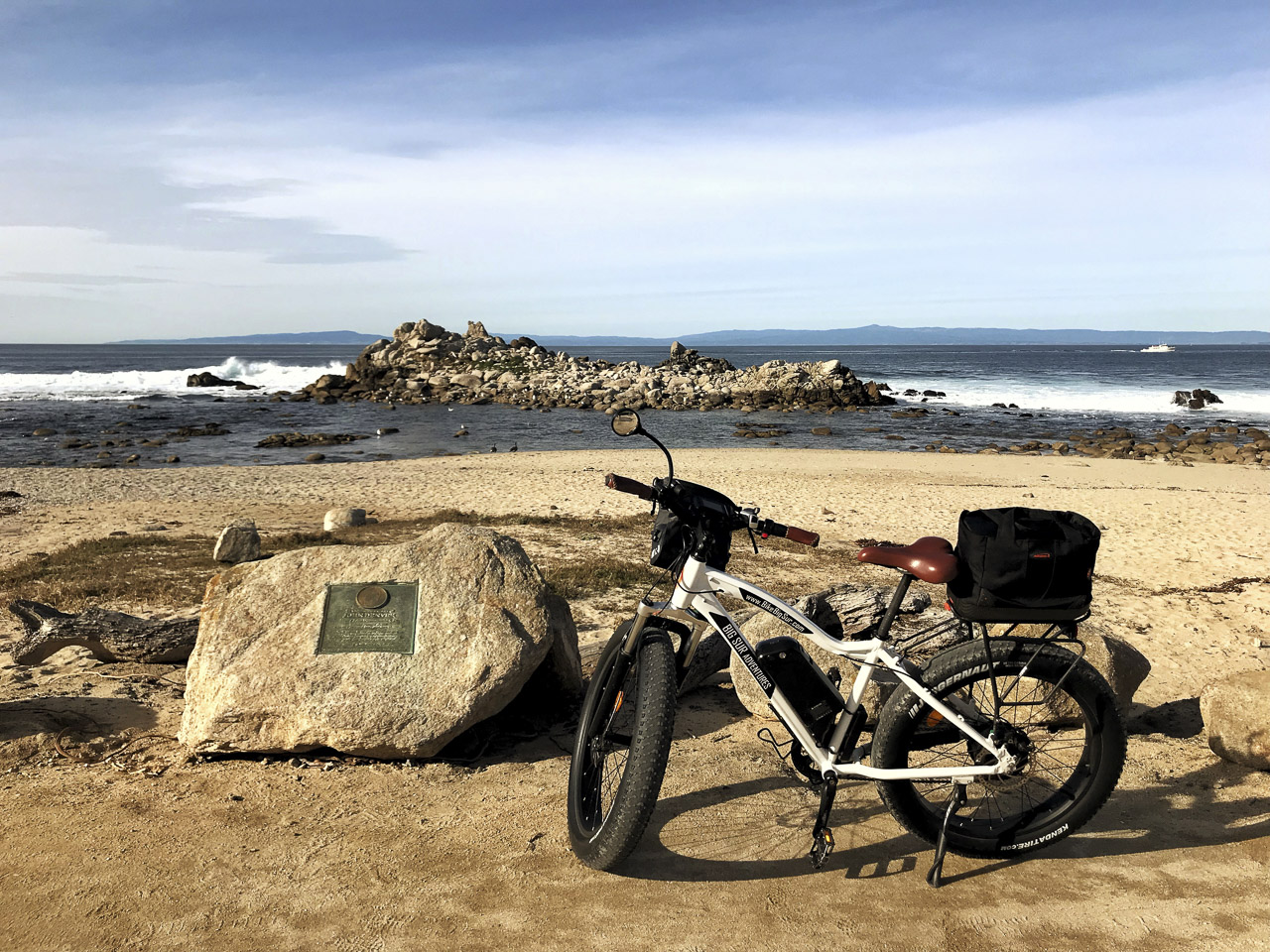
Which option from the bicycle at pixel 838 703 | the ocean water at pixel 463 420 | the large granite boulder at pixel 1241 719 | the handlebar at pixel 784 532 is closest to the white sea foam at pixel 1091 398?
the ocean water at pixel 463 420

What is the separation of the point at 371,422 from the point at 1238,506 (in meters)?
36.5

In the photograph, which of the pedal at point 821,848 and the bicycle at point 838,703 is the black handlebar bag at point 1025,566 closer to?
the bicycle at point 838,703

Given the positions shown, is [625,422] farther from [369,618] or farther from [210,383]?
[210,383]

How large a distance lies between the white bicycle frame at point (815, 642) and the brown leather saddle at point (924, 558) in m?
0.38

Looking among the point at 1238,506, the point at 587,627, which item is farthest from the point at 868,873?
the point at 1238,506

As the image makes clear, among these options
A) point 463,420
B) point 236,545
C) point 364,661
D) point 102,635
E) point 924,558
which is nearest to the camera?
point 924,558

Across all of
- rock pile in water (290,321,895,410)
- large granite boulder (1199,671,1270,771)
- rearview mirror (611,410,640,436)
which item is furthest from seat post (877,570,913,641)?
rock pile in water (290,321,895,410)

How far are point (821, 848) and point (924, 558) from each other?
1.40m

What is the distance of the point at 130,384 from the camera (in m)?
68.6

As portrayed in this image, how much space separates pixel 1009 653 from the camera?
12.1ft

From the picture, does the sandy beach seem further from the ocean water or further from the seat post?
the ocean water

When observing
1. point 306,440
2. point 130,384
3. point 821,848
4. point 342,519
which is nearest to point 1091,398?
point 306,440

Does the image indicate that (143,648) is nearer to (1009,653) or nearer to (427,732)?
(427,732)

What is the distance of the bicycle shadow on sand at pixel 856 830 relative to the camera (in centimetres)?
399
